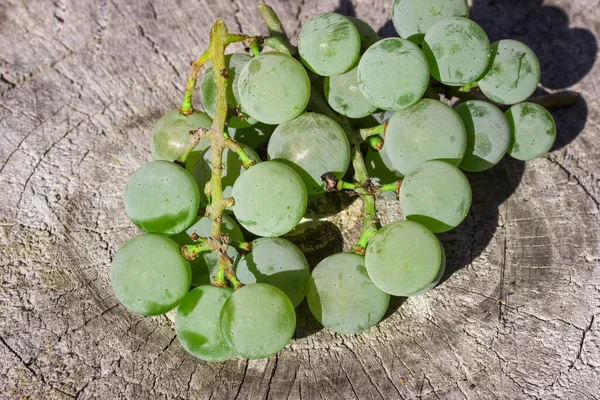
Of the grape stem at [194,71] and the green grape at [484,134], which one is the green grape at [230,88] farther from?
the green grape at [484,134]

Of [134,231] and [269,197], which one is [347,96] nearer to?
[269,197]

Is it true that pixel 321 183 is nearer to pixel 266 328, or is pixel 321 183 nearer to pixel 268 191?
pixel 268 191

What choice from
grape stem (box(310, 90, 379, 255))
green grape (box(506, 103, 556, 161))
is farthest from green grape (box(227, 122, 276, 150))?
green grape (box(506, 103, 556, 161))

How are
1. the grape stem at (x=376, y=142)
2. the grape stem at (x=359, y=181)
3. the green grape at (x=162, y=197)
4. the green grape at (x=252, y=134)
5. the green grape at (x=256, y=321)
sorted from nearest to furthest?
the green grape at (x=256, y=321), the green grape at (x=162, y=197), the grape stem at (x=359, y=181), the grape stem at (x=376, y=142), the green grape at (x=252, y=134)

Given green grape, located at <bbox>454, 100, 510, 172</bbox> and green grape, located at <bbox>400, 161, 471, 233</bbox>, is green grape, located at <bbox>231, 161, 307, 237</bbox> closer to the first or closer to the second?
green grape, located at <bbox>400, 161, 471, 233</bbox>


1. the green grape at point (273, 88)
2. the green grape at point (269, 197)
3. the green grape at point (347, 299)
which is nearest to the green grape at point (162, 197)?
the green grape at point (269, 197)
